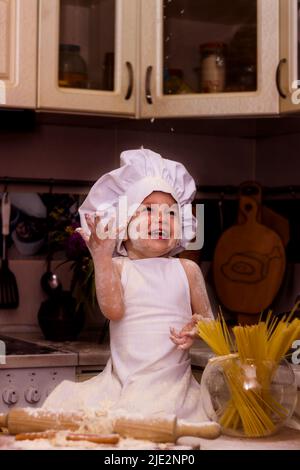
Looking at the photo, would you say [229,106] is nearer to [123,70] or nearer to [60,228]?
[123,70]

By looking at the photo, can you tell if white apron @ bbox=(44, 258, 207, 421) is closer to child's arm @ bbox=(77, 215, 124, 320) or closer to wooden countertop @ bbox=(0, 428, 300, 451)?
child's arm @ bbox=(77, 215, 124, 320)

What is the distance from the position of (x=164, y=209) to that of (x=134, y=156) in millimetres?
110

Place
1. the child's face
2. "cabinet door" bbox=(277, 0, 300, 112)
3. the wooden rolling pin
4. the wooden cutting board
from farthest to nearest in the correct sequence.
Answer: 1. the wooden cutting board
2. "cabinet door" bbox=(277, 0, 300, 112)
3. the child's face
4. the wooden rolling pin

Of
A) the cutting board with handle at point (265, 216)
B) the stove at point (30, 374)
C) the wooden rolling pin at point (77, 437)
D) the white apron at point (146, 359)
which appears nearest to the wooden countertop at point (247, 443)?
the wooden rolling pin at point (77, 437)

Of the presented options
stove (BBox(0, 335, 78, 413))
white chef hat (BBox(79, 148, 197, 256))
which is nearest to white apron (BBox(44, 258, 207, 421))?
white chef hat (BBox(79, 148, 197, 256))

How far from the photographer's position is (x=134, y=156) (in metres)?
1.40

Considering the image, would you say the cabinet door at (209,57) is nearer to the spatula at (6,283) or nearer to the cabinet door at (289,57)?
the cabinet door at (289,57)

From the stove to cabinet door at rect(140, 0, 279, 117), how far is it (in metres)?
0.65

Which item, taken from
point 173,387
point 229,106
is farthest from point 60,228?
point 173,387

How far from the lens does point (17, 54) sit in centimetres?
196

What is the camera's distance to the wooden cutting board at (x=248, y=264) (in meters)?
2.20

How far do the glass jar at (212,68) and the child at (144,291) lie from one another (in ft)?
2.16

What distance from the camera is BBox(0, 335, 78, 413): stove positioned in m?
1.77

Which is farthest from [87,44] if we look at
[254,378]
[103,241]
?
[254,378]
